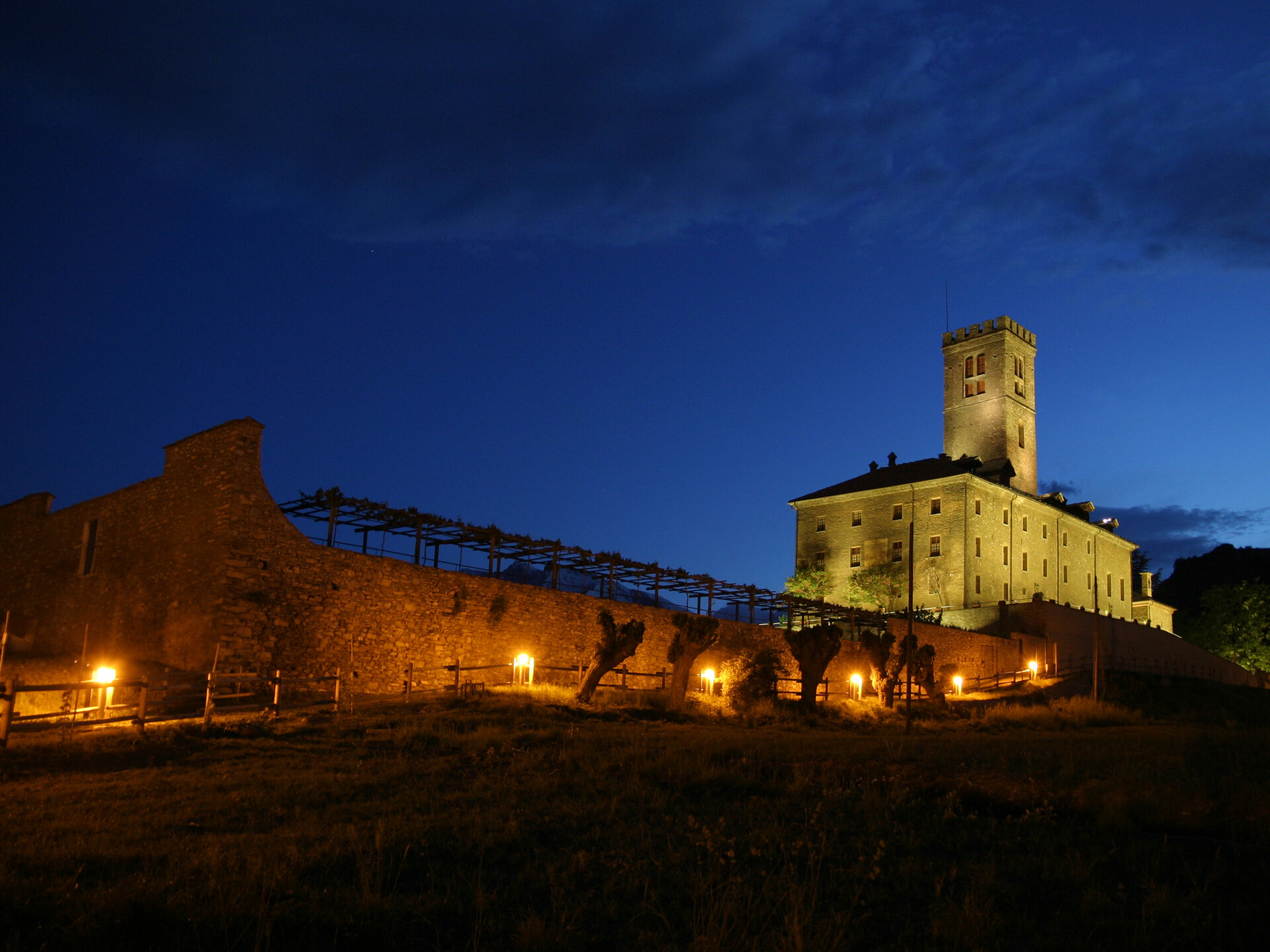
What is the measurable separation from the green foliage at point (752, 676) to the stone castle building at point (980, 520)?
18525 mm

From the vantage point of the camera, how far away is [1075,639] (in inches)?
2003

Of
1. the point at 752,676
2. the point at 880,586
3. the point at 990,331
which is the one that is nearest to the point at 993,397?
the point at 990,331

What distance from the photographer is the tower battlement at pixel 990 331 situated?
66.9 metres

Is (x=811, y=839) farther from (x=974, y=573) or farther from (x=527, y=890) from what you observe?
(x=974, y=573)

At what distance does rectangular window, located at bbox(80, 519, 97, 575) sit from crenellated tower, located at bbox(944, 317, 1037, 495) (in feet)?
175

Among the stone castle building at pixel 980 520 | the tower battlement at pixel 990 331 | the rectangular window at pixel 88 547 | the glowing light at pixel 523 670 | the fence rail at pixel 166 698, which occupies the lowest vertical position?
the fence rail at pixel 166 698

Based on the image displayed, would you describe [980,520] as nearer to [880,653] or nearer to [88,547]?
[880,653]

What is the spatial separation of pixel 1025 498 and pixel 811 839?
5432cm

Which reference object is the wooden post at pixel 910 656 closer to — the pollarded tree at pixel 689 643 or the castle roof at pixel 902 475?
the pollarded tree at pixel 689 643

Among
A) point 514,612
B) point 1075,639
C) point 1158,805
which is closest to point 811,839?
point 1158,805

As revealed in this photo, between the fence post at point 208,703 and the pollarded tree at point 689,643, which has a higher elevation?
the pollarded tree at point 689,643

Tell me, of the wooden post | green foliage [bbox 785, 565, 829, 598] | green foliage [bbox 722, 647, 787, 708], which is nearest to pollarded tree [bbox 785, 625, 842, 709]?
green foliage [bbox 722, 647, 787, 708]

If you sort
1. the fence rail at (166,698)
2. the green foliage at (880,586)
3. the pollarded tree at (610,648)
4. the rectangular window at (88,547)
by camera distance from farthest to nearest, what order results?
the green foliage at (880,586)
the rectangular window at (88,547)
the pollarded tree at (610,648)
the fence rail at (166,698)

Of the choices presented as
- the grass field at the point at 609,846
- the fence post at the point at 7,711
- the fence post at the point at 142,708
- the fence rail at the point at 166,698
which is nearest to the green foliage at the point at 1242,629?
the grass field at the point at 609,846
